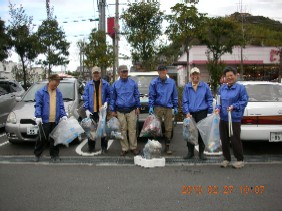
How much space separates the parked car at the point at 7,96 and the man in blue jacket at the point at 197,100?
6109 millimetres

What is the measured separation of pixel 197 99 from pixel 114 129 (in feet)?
5.61

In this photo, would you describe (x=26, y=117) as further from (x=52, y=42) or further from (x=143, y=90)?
(x=52, y=42)

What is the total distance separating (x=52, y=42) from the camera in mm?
23266

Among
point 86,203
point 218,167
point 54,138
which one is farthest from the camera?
point 54,138

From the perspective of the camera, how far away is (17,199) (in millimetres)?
4887


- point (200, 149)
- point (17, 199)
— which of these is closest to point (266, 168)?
point (200, 149)

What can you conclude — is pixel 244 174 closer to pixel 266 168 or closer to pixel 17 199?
pixel 266 168

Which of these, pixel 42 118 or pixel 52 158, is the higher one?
pixel 42 118

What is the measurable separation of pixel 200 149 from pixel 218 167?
64cm

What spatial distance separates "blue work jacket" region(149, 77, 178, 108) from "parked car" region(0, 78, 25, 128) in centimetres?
534

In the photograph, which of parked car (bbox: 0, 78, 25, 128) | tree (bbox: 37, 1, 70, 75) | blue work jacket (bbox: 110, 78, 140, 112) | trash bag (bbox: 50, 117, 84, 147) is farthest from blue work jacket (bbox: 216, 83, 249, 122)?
tree (bbox: 37, 1, 70, 75)

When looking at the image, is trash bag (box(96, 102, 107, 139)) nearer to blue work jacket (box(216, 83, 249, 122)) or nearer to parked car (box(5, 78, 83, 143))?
parked car (box(5, 78, 83, 143))

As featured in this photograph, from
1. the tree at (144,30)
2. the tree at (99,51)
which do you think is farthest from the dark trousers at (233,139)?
the tree at (99,51)

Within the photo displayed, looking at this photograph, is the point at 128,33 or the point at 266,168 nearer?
the point at 266,168
